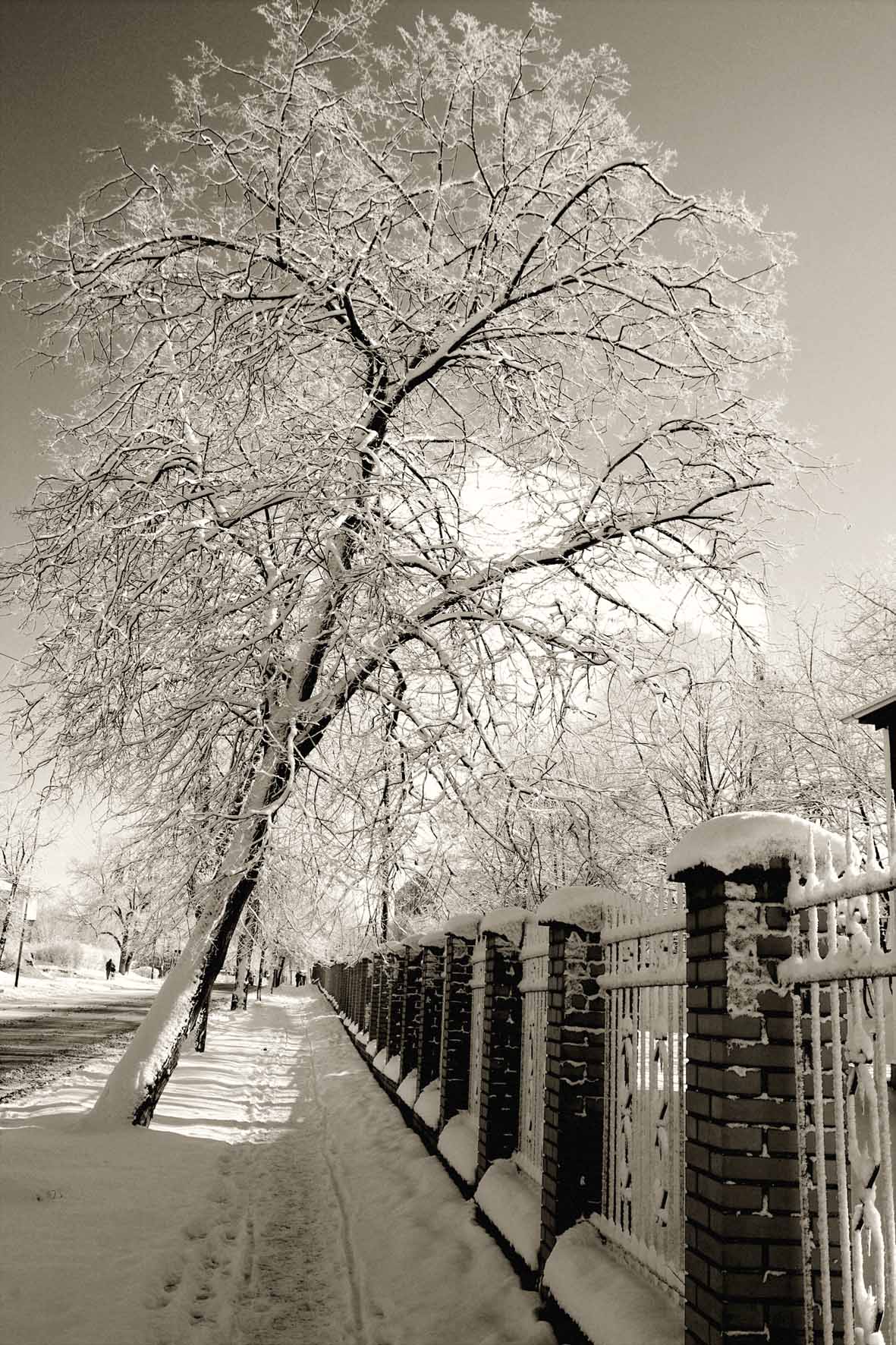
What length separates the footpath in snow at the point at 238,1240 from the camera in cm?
422

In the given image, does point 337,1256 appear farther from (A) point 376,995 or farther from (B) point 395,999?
(A) point 376,995

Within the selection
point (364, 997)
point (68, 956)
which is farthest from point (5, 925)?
point (364, 997)

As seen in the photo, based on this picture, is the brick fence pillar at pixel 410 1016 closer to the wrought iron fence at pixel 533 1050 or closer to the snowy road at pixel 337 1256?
the snowy road at pixel 337 1256

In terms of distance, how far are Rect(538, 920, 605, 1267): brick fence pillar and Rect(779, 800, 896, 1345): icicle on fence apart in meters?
1.83

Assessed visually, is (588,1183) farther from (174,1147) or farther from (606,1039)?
(174,1147)

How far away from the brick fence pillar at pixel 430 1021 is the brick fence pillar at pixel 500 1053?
3.01 m

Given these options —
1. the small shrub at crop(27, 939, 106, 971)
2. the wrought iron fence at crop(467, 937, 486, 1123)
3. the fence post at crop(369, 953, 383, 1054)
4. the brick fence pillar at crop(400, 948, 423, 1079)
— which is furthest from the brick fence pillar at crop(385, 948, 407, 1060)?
the small shrub at crop(27, 939, 106, 971)

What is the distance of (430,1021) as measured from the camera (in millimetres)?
9742

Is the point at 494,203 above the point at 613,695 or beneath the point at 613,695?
above

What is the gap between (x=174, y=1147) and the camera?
7.76 meters

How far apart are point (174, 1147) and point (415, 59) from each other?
361 inches

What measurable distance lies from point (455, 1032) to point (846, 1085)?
587 centimetres

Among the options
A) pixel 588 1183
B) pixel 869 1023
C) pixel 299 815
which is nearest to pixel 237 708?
pixel 299 815

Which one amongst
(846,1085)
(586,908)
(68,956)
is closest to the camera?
(846,1085)
